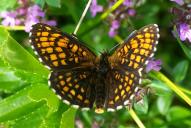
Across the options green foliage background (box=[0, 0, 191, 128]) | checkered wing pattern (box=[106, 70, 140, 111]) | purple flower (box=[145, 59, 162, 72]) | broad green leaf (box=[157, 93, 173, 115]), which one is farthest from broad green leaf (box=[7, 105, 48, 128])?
broad green leaf (box=[157, 93, 173, 115])

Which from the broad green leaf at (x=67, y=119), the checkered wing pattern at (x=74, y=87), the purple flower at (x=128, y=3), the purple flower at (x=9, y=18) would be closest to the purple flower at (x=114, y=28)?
the purple flower at (x=128, y=3)

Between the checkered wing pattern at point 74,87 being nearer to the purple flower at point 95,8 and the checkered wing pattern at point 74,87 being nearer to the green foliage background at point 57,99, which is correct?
the green foliage background at point 57,99

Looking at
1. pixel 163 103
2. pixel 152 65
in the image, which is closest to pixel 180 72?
pixel 163 103

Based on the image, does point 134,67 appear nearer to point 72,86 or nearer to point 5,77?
point 72,86

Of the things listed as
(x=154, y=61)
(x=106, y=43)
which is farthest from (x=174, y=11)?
(x=106, y=43)

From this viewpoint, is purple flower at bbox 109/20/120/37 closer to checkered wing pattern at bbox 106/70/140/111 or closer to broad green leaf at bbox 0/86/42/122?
checkered wing pattern at bbox 106/70/140/111

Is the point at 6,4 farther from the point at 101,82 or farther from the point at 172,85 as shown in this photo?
the point at 172,85
